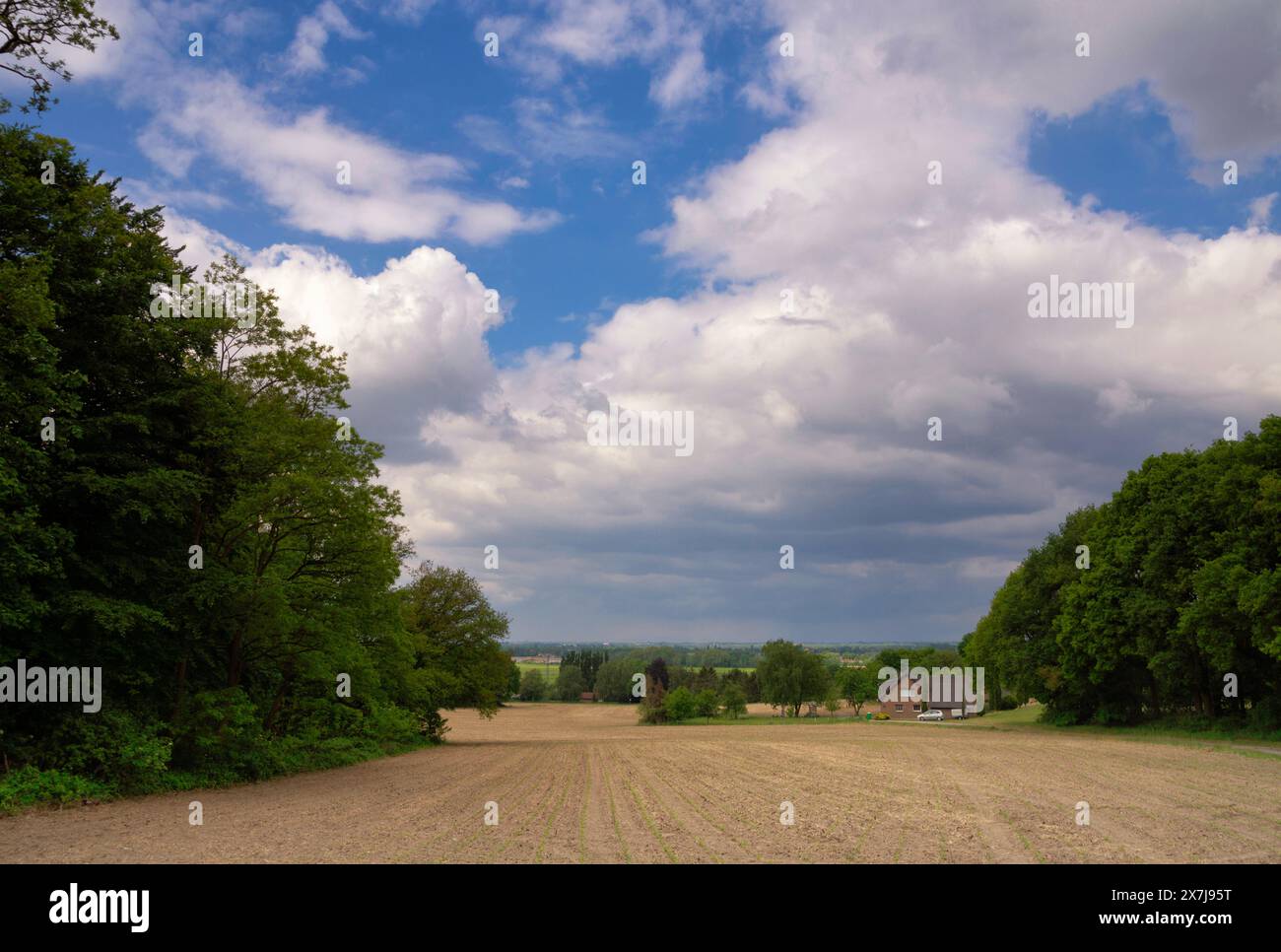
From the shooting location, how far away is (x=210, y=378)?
26625mm

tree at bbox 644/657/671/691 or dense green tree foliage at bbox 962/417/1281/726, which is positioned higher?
dense green tree foliage at bbox 962/417/1281/726

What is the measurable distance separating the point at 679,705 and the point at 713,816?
87651mm

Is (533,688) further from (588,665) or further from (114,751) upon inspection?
(114,751)

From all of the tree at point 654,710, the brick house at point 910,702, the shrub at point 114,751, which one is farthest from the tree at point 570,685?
the shrub at point 114,751

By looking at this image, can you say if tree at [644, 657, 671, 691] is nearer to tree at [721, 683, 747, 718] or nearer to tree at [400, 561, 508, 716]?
tree at [721, 683, 747, 718]

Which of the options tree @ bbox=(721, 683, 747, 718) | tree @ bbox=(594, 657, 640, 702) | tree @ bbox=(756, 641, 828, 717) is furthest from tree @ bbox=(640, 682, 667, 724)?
tree @ bbox=(594, 657, 640, 702)

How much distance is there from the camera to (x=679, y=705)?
345ft

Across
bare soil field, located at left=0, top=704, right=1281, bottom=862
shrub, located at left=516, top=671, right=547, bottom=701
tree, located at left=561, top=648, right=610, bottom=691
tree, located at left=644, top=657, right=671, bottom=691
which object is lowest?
shrub, located at left=516, top=671, right=547, bottom=701

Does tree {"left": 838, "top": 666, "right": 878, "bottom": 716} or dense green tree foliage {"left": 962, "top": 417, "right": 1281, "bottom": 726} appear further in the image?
tree {"left": 838, "top": 666, "right": 878, "bottom": 716}

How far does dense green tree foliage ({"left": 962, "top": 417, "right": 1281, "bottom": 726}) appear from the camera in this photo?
40312mm

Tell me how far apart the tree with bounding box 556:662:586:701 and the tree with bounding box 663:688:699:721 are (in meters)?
75.4

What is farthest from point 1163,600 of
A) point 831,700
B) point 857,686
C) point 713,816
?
point 857,686
